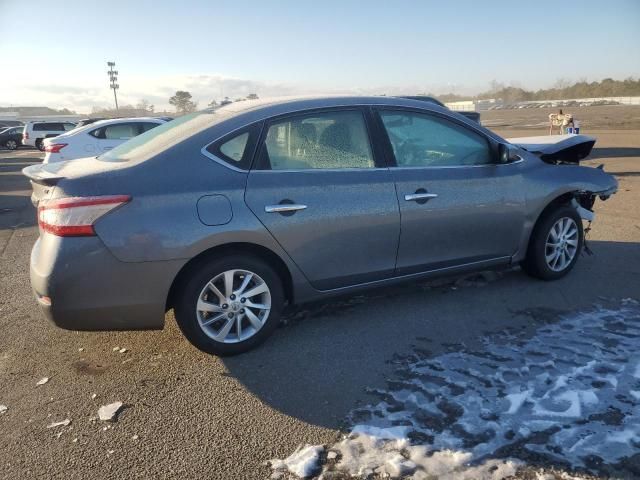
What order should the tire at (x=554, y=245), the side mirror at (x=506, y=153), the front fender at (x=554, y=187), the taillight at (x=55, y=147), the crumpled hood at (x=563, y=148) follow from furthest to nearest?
the taillight at (x=55, y=147) → the crumpled hood at (x=563, y=148) → the tire at (x=554, y=245) → the front fender at (x=554, y=187) → the side mirror at (x=506, y=153)

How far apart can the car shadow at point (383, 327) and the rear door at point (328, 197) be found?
0.44 meters

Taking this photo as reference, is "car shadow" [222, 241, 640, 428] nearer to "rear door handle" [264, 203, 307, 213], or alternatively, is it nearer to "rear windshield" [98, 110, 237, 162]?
"rear door handle" [264, 203, 307, 213]

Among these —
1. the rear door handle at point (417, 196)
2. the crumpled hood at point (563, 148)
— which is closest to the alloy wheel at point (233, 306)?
the rear door handle at point (417, 196)

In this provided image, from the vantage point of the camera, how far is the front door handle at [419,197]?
12.9 feet

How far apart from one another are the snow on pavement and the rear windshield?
2.12 meters

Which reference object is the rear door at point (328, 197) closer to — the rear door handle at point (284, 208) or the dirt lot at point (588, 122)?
the rear door handle at point (284, 208)

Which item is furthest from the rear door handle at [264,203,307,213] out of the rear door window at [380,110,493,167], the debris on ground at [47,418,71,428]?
the debris on ground at [47,418,71,428]

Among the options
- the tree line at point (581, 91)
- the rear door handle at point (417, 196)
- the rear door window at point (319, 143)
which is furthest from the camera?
the tree line at point (581, 91)

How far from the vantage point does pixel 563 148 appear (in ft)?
17.1

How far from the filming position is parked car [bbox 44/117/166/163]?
12.6 m

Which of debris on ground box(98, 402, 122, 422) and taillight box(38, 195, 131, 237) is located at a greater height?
taillight box(38, 195, 131, 237)

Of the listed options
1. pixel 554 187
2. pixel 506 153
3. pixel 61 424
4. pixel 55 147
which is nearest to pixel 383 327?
pixel 506 153

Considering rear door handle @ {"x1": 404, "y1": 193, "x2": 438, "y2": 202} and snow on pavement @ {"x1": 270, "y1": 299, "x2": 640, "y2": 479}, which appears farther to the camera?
rear door handle @ {"x1": 404, "y1": 193, "x2": 438, "y2": 202}

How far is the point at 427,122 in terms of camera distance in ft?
13.8
